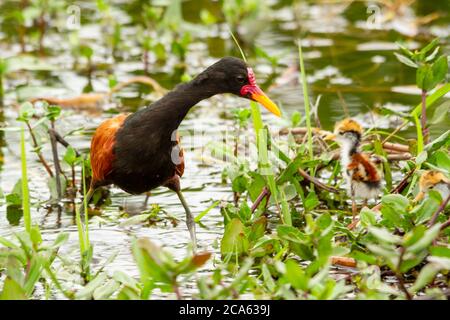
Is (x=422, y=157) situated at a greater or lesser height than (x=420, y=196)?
greater

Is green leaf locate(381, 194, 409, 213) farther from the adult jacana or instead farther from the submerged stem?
the submerged stem

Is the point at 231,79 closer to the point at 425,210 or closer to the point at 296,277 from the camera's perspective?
the point at 425,210

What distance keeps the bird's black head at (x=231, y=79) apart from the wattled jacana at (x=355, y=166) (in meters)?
0.39

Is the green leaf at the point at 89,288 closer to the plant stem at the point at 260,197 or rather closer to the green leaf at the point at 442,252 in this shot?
the plant stem at the point at 260,197

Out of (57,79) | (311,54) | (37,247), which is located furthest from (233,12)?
(37,247)

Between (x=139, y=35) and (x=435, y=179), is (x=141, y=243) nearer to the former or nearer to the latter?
(x=435, y=179)

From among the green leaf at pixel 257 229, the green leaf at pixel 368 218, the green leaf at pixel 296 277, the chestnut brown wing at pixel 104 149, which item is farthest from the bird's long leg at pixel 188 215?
the green leaf at pixel 296 277

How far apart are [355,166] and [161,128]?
1.06 m

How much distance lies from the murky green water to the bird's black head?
2.73 feet

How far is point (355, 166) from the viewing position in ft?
17.5

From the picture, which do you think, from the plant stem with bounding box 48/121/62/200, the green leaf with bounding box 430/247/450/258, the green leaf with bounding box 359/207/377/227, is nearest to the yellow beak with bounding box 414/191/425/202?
the green leaf with bounding box 359/207/377/227

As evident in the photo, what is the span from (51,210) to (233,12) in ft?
13.3

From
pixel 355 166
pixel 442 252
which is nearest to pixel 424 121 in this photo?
pixel 355 166
